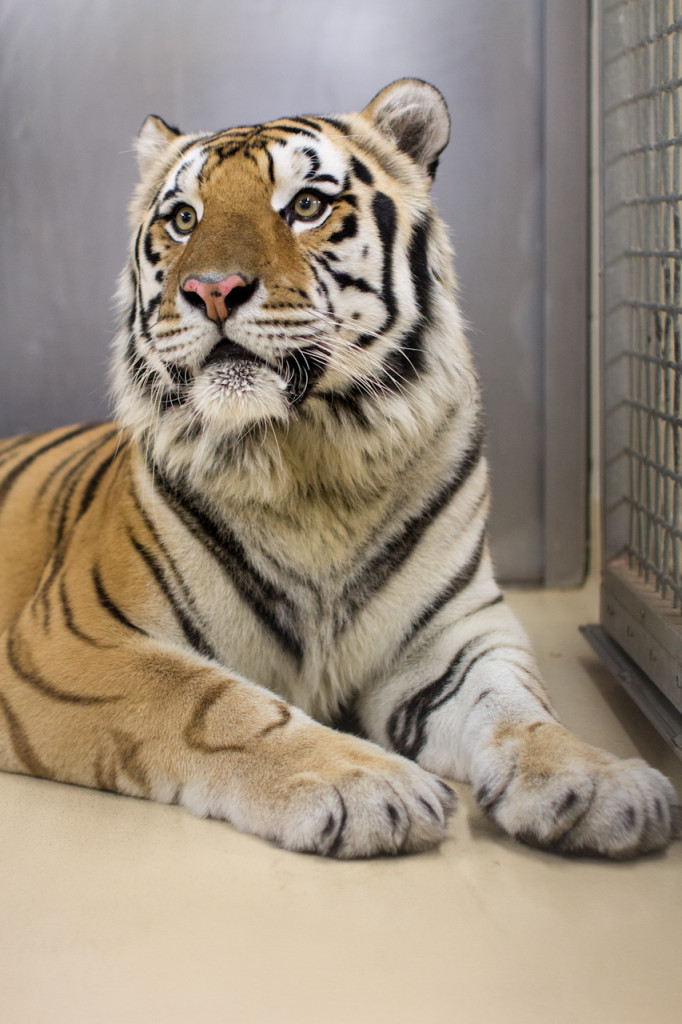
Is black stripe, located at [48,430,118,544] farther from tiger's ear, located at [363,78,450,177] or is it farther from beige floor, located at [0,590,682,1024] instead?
tiger's ear, located at [363,78,450,177]

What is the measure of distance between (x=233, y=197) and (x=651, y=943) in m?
1.04

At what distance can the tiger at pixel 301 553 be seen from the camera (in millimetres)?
1100

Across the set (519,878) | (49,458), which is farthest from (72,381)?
(519,878)

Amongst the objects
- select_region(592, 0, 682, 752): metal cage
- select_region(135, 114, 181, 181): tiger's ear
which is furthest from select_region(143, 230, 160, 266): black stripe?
select_region(592, 0, 682, 752): metal cage

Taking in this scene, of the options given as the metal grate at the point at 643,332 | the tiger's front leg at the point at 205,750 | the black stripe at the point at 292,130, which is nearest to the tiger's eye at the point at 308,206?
the black stripe at the point at 292,130

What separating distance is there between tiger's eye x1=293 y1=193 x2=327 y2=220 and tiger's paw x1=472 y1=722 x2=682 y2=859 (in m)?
0.78

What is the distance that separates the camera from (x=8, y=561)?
5.33 feet

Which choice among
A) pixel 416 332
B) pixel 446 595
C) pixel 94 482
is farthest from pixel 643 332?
pixel 94 482

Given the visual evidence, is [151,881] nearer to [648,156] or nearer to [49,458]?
[49,458]

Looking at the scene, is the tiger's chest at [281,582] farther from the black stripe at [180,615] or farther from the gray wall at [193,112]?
the gray wall at [193,112]

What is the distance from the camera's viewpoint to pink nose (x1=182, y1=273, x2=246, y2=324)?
1107mm

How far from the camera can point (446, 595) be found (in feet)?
4.57

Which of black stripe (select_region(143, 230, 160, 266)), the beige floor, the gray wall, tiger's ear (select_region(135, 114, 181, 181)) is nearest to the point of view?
the beige floor

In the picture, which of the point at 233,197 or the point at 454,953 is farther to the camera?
the point at 233,197
